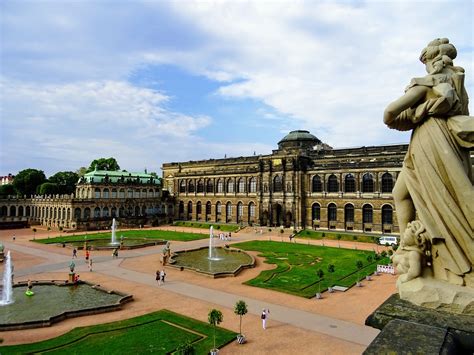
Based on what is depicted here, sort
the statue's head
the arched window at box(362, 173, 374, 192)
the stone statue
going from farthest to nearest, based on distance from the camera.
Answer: the arched window at box(362, 173, 374, 192)
the statue's head
the stone statue

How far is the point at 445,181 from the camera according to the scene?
513 centimetres

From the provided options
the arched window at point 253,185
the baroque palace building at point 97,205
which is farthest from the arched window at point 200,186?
the arched window at point 253,185

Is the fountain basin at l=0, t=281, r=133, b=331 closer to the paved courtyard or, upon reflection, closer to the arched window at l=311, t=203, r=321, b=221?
the paved courtyard

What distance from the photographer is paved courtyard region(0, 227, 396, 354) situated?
17.2m

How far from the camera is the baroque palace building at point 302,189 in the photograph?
58.4 meters

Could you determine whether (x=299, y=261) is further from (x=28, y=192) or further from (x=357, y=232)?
(x=28, y=192)

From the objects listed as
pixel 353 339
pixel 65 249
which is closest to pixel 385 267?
pixel 353 339

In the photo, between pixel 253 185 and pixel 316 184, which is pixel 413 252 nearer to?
pixel 316 184

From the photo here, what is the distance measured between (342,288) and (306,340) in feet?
33.9

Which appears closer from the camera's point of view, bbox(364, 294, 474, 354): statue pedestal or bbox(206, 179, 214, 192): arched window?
bbox(364, 294, 474, 354): statue pedestal

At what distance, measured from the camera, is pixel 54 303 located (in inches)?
914

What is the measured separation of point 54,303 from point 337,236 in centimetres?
4405

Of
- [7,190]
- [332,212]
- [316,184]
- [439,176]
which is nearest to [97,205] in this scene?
[7,190]

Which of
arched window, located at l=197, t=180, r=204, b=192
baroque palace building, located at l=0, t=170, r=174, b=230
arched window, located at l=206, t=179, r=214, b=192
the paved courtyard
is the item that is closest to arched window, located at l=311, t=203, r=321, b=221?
arched window, located at l=206, t=179, r=214, b=192
